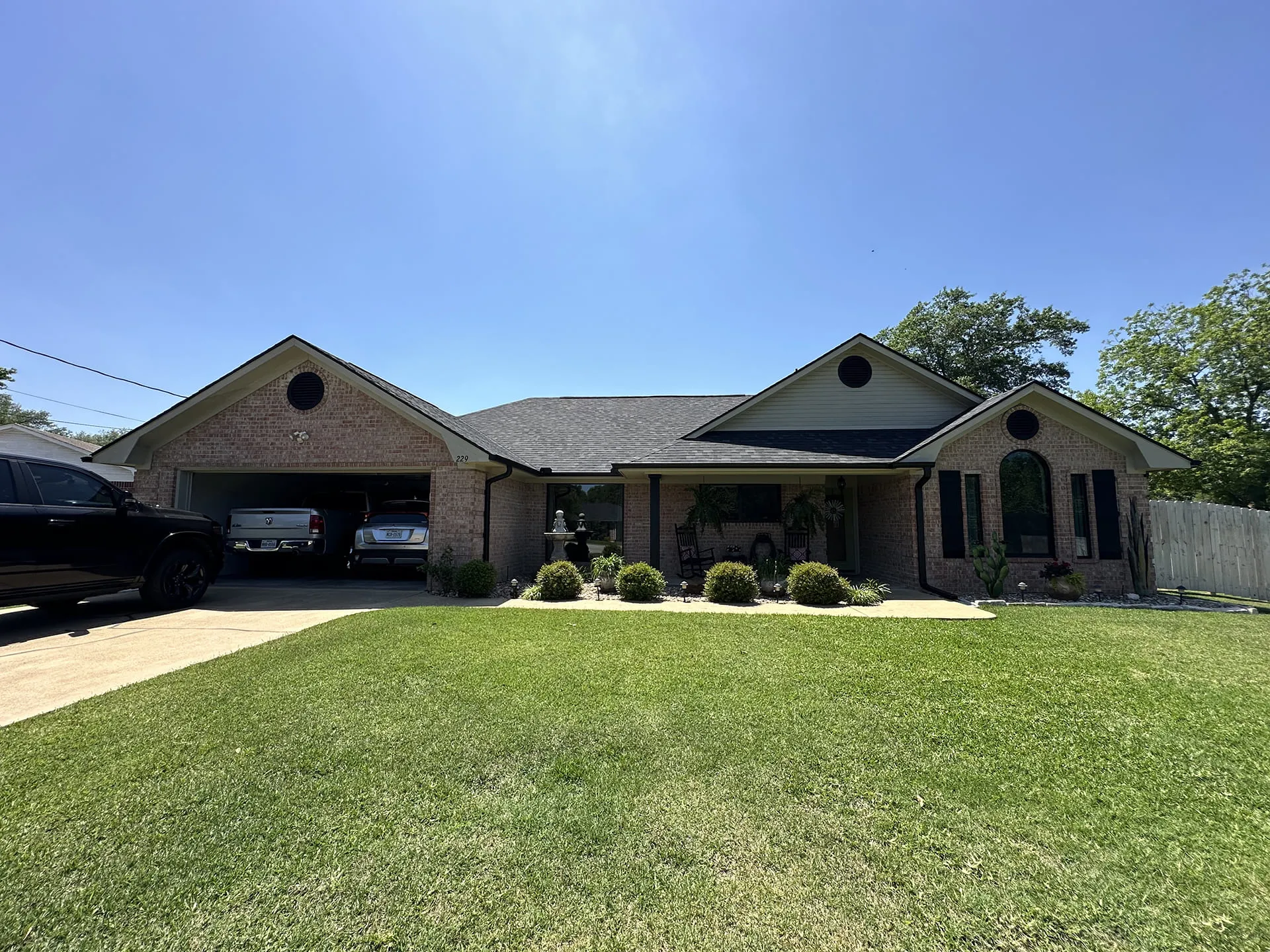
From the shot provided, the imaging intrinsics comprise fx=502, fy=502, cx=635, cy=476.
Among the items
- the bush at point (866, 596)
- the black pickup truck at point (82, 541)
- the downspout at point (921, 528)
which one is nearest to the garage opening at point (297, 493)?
the black pickup truck at point (82, 541)

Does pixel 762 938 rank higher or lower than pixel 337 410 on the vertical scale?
lower

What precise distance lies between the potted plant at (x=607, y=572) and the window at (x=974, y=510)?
7.61 metres

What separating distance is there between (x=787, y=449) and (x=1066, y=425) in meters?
5.87

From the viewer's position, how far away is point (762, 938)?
193cm

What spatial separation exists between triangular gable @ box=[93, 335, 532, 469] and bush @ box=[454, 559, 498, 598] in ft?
7.15

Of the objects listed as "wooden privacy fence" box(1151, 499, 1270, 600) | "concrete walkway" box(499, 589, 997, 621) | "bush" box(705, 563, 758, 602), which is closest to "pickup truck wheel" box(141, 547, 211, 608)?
"concrete walkway" box(499, 589, 997, 621)

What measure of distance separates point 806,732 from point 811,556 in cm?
955

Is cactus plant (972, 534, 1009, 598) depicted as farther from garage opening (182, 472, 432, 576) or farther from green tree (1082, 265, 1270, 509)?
green tree (1082, 265, 1270, 509)

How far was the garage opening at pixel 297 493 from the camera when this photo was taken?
39.5 feet

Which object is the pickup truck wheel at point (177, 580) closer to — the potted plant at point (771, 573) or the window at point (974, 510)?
the potted plant at point (771, 573)

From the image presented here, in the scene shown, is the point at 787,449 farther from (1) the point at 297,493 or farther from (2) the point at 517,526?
(1) the point at 297,493

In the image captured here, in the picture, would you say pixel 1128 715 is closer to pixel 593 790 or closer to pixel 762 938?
pixel 762 938

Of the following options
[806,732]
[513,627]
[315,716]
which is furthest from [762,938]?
[513,627]

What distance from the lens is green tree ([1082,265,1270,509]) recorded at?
18.9 metres
